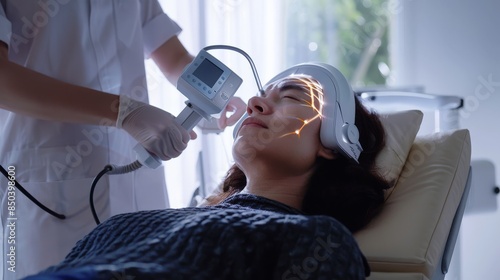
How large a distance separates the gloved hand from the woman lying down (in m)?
0.15

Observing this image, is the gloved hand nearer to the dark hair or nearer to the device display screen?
the device display screen

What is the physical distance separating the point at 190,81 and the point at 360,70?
7.05 ft

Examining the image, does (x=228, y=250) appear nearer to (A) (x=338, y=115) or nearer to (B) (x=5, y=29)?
(A) (x=338, y=115)

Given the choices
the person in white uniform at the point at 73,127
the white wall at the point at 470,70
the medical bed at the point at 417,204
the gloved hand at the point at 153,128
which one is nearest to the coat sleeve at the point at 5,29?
the person in white uniform at the point at 73,127

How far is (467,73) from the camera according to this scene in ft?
7.82

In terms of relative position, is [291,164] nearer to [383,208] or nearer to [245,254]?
[383,208]

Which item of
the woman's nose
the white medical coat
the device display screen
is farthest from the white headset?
the white medical coat

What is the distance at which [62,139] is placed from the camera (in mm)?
1688

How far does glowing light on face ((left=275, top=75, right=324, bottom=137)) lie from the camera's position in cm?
156

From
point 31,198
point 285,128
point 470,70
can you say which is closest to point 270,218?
point 285,128

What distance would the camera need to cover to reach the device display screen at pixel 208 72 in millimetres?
1540

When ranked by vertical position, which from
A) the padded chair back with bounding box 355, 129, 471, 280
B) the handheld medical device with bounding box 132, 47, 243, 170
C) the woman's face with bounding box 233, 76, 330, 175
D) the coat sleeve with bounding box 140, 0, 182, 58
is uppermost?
the coat sleeve with bounding box 140, 0, 182, 58

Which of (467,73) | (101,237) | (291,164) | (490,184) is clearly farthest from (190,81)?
(467,73)

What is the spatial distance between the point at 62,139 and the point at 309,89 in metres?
0.67
